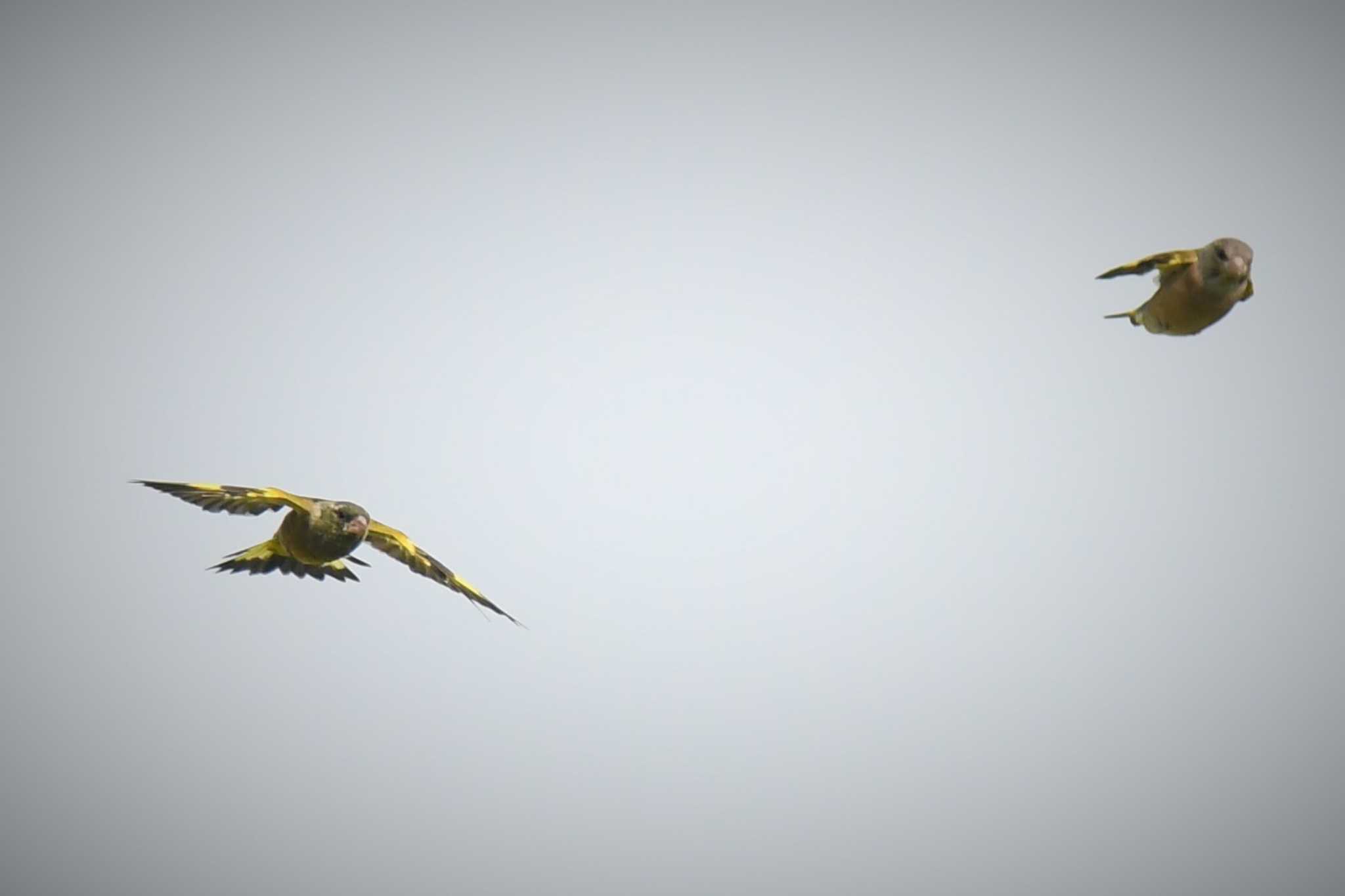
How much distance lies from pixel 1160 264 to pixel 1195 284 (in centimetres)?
50

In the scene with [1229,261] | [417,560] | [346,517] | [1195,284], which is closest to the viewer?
[1229,261]

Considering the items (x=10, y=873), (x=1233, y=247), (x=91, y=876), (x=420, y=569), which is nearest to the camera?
(x=1233, y=247)

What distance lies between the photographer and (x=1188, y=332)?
15.9 m

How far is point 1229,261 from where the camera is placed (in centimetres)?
1448

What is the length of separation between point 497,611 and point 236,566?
204 inches

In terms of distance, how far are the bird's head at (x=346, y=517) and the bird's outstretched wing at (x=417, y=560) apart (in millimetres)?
1545

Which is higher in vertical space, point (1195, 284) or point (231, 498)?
point (1195, 284)

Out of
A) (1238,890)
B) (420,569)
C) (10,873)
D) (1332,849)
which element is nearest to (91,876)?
(10,873)

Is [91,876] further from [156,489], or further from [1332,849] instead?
[156,489]

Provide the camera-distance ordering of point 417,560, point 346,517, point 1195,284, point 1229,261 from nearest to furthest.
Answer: point 1229,261 < point 1195,284 < point 346,517 < point 417,560

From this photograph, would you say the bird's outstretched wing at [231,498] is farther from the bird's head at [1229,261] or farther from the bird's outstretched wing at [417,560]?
the bird's head at [1229,261]

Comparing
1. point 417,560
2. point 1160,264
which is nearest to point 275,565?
point 417,560

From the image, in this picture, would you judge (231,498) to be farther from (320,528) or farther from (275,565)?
(275,565)

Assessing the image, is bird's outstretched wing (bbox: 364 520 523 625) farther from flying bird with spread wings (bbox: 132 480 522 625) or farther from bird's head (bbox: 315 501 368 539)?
bird's head (bbox: 315 501 368 539)
